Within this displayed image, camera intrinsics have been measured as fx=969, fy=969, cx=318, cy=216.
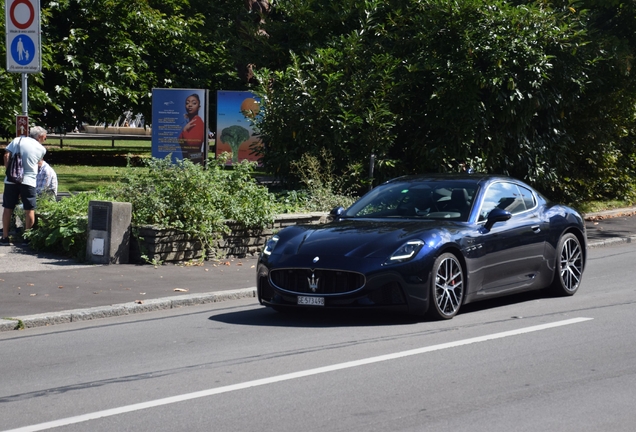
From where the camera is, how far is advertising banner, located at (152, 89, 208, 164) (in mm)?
21016

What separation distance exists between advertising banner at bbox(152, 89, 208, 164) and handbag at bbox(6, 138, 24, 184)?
6885 mm

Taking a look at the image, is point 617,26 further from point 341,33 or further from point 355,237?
point 355,237

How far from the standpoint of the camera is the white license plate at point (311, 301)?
8922 mm

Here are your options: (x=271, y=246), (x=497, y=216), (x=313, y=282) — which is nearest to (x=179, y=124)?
(x=271, y=246)

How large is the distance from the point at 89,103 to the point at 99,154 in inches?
145

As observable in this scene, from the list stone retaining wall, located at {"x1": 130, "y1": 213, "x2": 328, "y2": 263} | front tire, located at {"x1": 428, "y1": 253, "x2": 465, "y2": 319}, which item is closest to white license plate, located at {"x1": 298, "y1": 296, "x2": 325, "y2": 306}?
front tire, located at {"x1": 428, "y1": 253, "x2": 465, "y2": 319}

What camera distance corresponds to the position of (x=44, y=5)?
32.8 m

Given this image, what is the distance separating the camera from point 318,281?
29.4 feet

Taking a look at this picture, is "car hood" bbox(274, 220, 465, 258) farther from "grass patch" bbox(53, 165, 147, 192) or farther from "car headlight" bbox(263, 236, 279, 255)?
"grass patch" bbox(53, 165, 147, 192)

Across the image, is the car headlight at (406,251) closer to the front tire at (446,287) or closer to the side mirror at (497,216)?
the front tire at (446,287)

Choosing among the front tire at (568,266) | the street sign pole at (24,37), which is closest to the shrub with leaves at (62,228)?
the street sign pole at (24,37)

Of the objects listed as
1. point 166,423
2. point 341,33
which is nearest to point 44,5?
point 341,33

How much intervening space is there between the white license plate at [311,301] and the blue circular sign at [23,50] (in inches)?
287

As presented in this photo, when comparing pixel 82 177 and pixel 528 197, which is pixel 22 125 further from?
pixel 82 177
